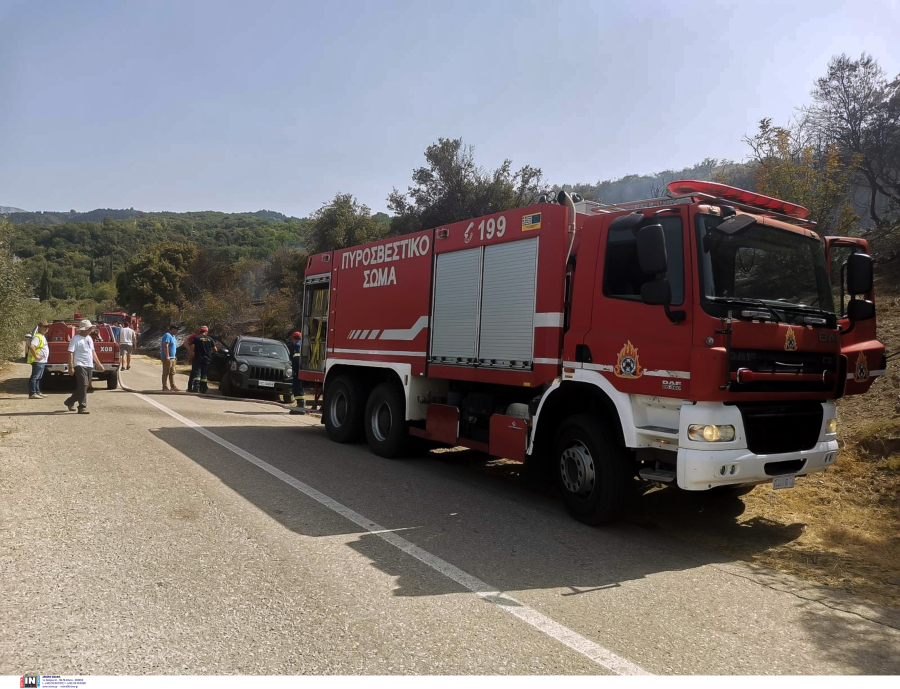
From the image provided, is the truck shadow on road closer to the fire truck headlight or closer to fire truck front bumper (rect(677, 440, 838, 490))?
fire truck front bumper (rect(677, 440, 838, 490))

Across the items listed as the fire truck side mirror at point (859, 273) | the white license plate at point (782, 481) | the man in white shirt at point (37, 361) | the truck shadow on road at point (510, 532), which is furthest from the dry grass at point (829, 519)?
the man in white shirt at point (37, 361)

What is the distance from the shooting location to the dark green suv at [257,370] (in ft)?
57.0

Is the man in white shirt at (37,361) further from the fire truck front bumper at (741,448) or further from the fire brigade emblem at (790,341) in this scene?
the fire brigade emblem at (790,341)

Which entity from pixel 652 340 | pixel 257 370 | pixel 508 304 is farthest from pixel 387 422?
pixel 257 370

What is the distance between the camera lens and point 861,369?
21.2ft

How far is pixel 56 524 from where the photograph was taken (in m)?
5.40

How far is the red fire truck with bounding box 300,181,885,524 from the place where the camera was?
5.40 m

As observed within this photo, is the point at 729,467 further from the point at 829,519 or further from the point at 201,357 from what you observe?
the point at 201,357

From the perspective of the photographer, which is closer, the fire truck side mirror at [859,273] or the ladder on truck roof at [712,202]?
the ladder on truck roof at [712,202]

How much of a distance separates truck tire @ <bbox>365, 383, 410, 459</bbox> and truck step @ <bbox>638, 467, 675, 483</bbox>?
12.8ft

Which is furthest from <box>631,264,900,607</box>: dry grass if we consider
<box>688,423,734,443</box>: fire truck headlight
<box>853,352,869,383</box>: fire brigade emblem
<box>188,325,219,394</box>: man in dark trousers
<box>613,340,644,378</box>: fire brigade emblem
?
<box>188,325,219,394</box>: man in dark trousers

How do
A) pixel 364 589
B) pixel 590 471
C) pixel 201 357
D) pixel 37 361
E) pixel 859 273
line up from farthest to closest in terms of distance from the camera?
pixel 201 357 → pixel 37 361 → pixel 859 273 → pixel 590 471 → pixel 364 589

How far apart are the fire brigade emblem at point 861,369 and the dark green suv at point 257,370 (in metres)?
13.8

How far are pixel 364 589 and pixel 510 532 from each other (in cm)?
187
